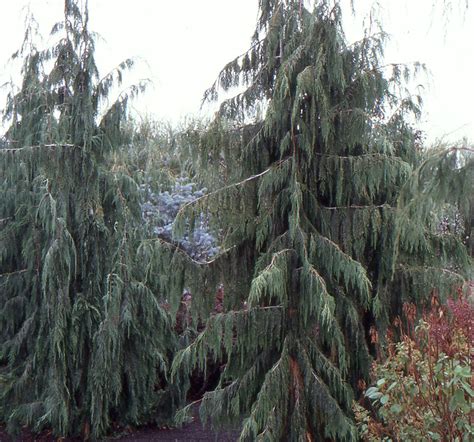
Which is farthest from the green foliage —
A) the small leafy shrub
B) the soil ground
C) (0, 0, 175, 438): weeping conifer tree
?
the soil ground

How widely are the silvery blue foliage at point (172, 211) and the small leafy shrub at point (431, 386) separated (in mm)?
5991

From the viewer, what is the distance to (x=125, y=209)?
7.11 m

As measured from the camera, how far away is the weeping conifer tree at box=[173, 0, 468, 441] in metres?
4.21

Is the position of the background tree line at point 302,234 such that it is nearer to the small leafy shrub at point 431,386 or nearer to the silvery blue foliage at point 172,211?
the small leafy shrub at point 431,386

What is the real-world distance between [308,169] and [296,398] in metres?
1.62

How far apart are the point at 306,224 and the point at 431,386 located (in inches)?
55.4

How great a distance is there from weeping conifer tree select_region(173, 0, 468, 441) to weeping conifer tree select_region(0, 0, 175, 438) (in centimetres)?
230

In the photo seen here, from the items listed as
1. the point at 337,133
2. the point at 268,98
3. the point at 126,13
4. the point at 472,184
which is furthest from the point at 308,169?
the point at 126,13

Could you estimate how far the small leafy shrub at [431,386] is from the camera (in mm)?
3436

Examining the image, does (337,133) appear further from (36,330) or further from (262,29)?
(36,330)

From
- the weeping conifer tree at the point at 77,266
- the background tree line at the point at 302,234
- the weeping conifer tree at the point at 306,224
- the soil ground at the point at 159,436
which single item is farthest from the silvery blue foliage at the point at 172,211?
the weeping conifer tree at the point at 306,224

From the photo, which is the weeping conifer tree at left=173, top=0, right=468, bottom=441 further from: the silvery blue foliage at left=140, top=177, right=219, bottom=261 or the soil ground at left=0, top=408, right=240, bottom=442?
the silvery blue foliage at left=140, top=177, right=219, bottom=261

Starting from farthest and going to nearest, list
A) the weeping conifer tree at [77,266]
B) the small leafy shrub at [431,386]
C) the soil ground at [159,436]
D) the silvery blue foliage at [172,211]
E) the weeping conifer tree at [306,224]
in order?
1. the silvery blue foliage at [172,211]
2. the soil ground at [159,436]
3. the weeping conifer tree at [77,266]
4. the weeping conifer tree at [306,224]
5. the small leafy shrub at [431,386]

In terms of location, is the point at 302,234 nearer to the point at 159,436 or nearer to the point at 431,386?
the point at 431,386
